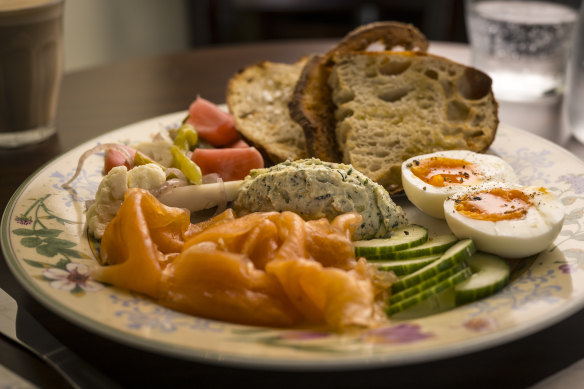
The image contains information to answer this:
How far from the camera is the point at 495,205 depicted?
2562mm

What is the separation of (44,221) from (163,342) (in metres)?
1.10

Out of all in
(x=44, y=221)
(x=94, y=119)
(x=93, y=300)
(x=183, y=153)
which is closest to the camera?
(x=93, y=300)

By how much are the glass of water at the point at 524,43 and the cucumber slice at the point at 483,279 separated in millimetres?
2327

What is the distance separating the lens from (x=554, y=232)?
2.41 metres

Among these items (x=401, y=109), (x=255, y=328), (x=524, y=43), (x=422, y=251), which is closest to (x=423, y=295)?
(x=422, y=251)

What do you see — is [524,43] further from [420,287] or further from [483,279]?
[420,287]

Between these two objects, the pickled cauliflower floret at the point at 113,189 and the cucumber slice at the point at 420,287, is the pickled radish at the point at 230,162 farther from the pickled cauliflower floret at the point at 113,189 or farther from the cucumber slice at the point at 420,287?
the cucumber slice at the point at 420,287

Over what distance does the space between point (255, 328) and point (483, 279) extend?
2.69 ft

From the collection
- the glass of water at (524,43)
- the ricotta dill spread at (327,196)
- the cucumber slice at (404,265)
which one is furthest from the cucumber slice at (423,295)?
the glass of water at (524,43)

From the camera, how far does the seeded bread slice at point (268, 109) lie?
3.56 metres

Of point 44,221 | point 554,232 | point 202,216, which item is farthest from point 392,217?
point 44,221

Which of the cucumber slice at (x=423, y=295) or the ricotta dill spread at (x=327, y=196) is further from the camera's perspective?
the ricotta dill spread at (x=327, y=196)

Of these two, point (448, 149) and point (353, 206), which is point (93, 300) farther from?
point (448, 149)

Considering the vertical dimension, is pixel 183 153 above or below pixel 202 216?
above
